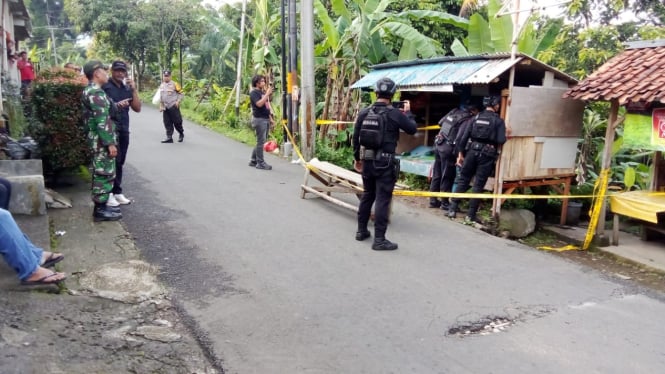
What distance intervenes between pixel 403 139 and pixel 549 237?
162 inches

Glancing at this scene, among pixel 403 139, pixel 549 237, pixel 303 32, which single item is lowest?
pixel 549 237

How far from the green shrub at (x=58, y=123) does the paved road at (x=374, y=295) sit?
1.06m

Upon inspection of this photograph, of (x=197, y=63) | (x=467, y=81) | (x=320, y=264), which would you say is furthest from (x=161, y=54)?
(x=320, y=264)

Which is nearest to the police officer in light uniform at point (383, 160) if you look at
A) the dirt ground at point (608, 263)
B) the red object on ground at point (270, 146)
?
the dirt ground at point (608, 263)

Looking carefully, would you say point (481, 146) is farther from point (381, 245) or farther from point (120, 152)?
point (120, 152)

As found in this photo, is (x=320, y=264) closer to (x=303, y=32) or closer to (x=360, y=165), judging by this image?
(x=360, y=165)

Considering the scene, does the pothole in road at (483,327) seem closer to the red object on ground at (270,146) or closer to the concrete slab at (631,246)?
the concrete slab at (631,246)

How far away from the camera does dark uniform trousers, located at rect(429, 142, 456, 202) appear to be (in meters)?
8.07

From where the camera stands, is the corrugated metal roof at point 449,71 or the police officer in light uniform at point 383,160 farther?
the corrugated metal roof at point 449,71

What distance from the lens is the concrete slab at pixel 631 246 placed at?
6.66 metres

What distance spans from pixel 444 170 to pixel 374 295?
13.3 ft

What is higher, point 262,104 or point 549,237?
point 262,104

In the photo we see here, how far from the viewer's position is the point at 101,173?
595 centimetres

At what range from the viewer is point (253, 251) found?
558 centimetres
